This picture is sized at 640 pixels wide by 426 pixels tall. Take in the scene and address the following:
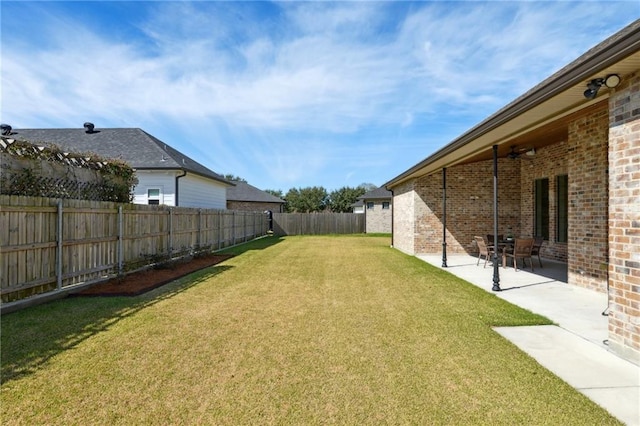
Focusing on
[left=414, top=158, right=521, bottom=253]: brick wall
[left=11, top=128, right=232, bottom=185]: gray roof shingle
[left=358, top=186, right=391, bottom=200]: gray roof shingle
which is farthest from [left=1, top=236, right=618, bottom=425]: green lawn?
[left=358, top=186, right=391, bottom=200]: gray roof shingle

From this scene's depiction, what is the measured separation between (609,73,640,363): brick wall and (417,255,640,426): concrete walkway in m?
0.30

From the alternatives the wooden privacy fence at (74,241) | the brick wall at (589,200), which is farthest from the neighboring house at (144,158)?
the brick wall at (589,200)

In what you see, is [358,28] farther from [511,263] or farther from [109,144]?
[109,144]

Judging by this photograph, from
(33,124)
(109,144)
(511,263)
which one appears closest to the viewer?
(511,263)

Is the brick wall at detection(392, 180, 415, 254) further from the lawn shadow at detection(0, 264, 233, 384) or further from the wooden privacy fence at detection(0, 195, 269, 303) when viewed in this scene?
the lawn shadow at detection(0, 264, 233, 384)

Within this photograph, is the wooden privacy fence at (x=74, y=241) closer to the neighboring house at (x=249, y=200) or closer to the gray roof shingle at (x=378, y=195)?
the gray roof shingle at (x=378, y=195)

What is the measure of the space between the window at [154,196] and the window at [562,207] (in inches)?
584

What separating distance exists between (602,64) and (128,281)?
8530mm

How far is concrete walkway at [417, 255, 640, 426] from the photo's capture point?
274 cm

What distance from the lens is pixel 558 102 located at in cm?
448

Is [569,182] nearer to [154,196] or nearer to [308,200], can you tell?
[154,196]

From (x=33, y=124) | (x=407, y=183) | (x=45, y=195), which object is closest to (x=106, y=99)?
(x=33, y=124)

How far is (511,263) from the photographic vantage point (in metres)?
10.1

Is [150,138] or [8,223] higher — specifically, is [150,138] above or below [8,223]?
above
